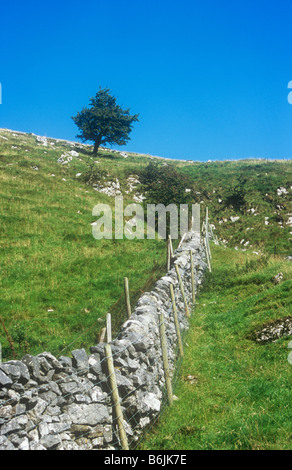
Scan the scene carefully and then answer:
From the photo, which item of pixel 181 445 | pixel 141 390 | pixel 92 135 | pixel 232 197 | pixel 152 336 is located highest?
pixel 92 135

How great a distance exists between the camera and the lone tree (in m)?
53.4

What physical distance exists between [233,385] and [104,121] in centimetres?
5134

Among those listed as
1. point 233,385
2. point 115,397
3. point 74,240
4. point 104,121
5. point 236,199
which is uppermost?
point 104,121

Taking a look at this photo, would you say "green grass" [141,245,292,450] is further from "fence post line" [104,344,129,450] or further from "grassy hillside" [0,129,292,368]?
"grassy hillside" [0,129,292,368]

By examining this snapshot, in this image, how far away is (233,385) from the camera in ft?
23.5

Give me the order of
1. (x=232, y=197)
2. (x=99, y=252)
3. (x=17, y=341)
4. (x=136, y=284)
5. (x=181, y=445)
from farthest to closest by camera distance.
A: (x=232, y=197)
(x=99, y=252)
(x=136, y=284)
(x=17, y=341)
(x=181, y=445)

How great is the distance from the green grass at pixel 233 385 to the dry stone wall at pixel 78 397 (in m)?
0.62

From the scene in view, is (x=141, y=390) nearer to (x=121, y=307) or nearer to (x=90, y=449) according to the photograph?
(x=90, y=449)

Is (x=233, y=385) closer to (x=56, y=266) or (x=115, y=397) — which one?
(x=115, y=397)

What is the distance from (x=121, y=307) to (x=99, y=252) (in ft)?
25.9

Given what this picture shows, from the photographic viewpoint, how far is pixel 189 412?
248 inches

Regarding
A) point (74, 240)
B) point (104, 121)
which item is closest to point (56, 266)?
point (74, 240)

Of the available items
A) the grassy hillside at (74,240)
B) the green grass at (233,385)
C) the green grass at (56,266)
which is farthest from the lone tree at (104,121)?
the green grass at (233,385)
